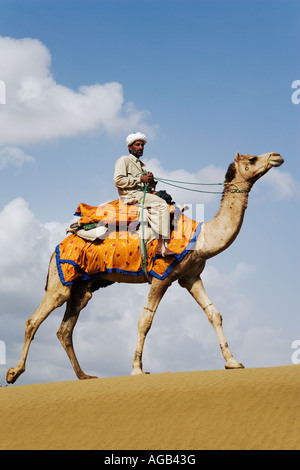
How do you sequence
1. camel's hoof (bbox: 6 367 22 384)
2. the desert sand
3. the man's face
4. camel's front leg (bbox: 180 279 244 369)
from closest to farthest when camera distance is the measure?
1. the desert sand
2. camel's front leg (bbox: 180 279 244 369)
3. camel's hoof (bbox: 6 367 22 384)
4. the man's face

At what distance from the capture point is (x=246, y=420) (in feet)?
32.9

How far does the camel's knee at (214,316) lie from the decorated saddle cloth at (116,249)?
107 cm

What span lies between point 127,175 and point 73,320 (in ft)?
9.76

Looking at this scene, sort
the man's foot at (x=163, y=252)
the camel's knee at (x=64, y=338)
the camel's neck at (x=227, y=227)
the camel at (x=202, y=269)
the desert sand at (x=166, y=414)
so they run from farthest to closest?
the camel's knee at (x=64, y=338) < the camel's neck at (x=227, y=227) < the camel at (x=202, y=269) < the man's foot at (x=163, y=252) < the desert sand at (x=166, y=414)

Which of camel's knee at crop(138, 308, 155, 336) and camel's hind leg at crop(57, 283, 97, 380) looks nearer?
camel's knee at crop(138, 308, 155, 336)

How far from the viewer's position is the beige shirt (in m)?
13.4

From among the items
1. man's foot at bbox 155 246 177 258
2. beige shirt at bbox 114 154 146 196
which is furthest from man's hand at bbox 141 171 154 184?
man's foot at bbox 155 246 177 258

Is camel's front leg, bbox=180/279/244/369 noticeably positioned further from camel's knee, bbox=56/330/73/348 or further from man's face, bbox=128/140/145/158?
man's face, bbox=128/140/145/158

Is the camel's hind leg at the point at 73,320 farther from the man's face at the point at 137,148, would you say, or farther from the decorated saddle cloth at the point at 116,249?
the man's face at the point at 137,148

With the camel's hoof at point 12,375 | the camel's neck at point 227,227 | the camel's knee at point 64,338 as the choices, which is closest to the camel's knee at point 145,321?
the camel's neck at point 227,227

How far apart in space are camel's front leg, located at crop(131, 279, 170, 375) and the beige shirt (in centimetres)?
200

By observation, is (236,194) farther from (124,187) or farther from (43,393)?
Result: (43,393)

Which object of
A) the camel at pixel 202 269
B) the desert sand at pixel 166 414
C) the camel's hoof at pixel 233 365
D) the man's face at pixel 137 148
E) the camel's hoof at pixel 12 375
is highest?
the man's face at pixel 137 148

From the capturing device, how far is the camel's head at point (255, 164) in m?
12.6
